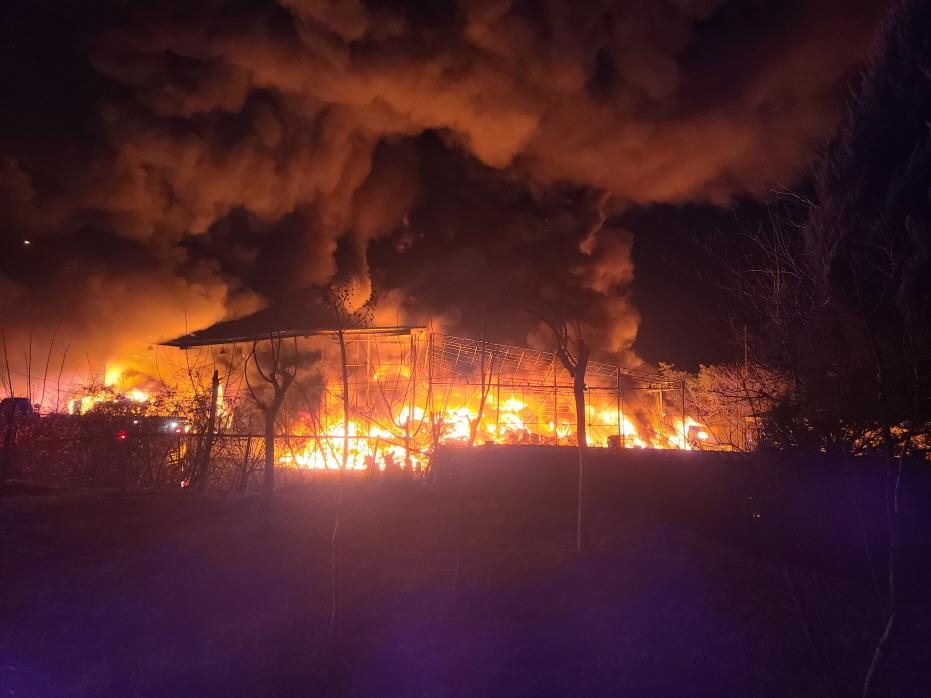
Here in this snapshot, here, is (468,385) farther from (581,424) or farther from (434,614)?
(434,614)

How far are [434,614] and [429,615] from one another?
50 mm

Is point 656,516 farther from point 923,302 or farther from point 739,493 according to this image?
point 923,302

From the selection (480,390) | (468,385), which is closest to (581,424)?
(480,390)

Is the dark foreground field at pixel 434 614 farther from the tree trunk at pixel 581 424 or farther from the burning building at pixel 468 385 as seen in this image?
the burning building at pixel 468 385

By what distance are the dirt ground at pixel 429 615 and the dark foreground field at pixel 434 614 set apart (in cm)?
2

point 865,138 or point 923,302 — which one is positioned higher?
point 865,138

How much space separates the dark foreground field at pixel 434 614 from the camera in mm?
4863

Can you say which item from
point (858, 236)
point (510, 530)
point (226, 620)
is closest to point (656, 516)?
point (510, 530)

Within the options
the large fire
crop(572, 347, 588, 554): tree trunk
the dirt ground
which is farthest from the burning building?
crop(572, 347, 588, 554): tree trunk

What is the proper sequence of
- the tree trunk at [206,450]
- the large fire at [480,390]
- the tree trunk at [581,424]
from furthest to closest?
1. the large fire at [480,390]
2. the tree trunk at [206,450]
3. the tree trunk at [581,424]

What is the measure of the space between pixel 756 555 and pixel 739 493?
1429 mm

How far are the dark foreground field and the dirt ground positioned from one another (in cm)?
2

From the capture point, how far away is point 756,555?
7516 millimetres

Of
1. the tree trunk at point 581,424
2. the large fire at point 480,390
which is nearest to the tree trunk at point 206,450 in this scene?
the large fire at point 480,390
